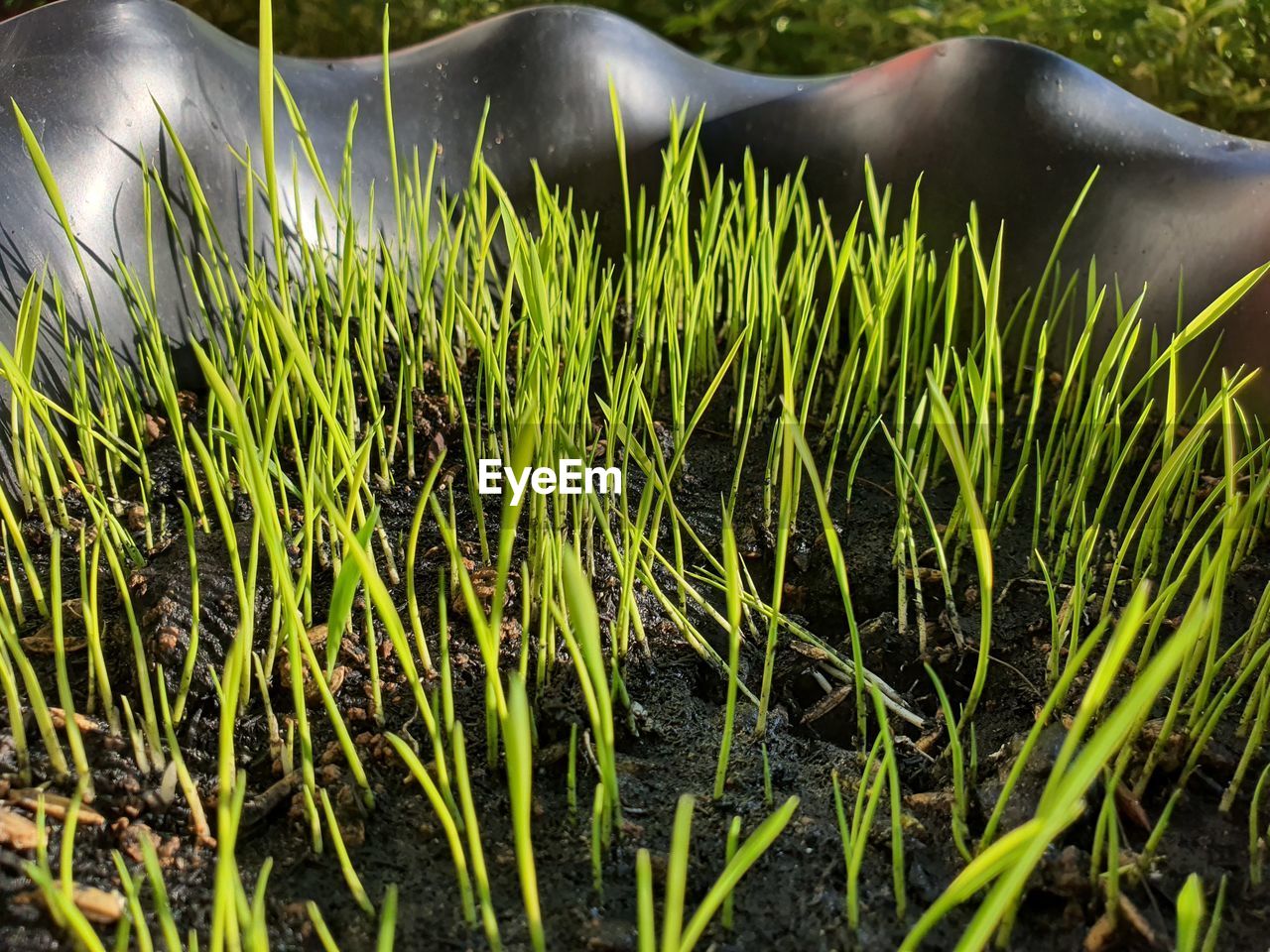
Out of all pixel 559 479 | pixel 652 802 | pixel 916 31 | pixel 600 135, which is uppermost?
pixel 916 31

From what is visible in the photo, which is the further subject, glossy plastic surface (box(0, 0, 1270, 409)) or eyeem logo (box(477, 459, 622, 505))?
glossy plastic surface (box(0, 0, 1270, 409))

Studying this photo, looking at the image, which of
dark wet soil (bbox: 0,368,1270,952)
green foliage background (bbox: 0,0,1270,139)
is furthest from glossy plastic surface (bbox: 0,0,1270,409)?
green foliage background (bbox: 0,0,1270,139)

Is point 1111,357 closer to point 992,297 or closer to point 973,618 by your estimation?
point 992,297

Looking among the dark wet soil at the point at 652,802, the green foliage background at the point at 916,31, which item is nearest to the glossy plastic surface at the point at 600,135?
the dark wet soil at the point at 652,802

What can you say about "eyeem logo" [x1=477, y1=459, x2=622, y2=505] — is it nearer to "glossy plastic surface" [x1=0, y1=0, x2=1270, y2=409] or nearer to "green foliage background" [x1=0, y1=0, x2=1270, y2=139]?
"glossy plastic surface" [x1=0, y1=0, x2=1270, y2=409]

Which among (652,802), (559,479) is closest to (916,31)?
(559,479)

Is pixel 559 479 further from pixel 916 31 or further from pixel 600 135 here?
pixel 916 31

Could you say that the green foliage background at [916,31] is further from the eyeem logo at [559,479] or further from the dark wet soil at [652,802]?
the eyeem logo at [559,479]
